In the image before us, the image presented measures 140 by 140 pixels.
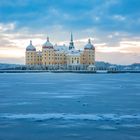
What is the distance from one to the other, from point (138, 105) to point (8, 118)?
9647mm

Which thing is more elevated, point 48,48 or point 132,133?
point 48,48

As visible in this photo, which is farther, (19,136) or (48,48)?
(48,48)

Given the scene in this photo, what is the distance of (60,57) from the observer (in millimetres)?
155625

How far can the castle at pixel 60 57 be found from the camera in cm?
15288

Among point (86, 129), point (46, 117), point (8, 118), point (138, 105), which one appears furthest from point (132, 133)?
point (138, 105)

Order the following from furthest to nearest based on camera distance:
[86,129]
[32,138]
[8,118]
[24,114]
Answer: [24,114], [8,118], [86,129], [32,138]

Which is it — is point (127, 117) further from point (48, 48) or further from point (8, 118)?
point (48, 48)

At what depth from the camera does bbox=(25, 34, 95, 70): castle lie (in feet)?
502

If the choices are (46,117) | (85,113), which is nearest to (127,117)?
(85,113)

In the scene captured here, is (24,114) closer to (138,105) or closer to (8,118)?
(8,118)

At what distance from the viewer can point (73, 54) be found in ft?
497

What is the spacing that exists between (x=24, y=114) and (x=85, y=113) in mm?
3460

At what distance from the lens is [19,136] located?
51.8 ft

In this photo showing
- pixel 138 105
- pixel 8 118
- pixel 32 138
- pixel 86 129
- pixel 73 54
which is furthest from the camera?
pixel 73 54
